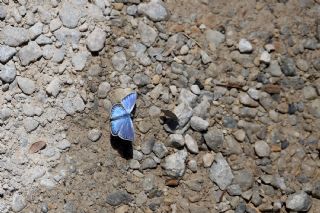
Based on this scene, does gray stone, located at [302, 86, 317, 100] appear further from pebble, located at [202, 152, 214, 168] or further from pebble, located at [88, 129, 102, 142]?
pebble, located at [88, 129, 102, 142]

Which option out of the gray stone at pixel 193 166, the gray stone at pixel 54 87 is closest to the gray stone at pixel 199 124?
the gray stone at pixel 193 166

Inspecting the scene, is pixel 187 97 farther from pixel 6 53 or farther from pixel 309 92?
pixel 6 53

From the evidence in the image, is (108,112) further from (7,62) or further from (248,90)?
(248,90)

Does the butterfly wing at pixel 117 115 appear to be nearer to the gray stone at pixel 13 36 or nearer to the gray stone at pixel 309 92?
the gray stone at pixel 13 36

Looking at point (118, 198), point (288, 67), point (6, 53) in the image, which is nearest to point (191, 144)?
point (118, 198)

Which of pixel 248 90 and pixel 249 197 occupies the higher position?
pixel 248 90

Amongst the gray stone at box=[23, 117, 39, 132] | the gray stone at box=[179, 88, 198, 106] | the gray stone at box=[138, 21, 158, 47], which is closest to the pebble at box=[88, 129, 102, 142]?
the gray stone at box=[23, 117, 39, 132]

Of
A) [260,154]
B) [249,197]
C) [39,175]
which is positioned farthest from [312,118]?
[39,175]
